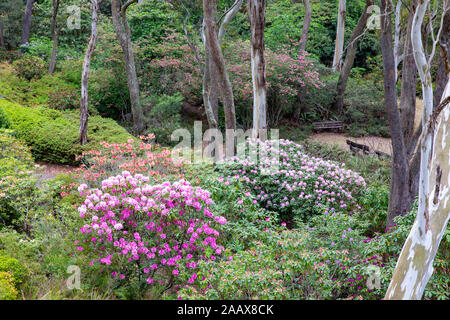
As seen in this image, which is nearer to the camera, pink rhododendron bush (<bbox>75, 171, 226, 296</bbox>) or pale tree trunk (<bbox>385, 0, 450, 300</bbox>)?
pale tree trunk (<bbox>385, 0, 450, 300</bbox>)

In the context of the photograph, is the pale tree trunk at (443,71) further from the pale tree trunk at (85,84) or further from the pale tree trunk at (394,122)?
the pale tree trunk at (85,84)

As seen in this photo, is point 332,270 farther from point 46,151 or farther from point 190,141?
point 190,141

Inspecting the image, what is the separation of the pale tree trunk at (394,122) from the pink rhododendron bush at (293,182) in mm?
1027

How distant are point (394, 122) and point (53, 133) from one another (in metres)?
7.57

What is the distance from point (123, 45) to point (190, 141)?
11.4ft

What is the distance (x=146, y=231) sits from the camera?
3.86m

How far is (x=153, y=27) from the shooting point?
47.7 feet

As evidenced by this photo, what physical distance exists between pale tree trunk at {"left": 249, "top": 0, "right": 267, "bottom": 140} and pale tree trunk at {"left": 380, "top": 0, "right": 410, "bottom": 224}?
3.02 m

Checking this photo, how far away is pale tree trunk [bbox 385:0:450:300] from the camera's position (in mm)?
2848

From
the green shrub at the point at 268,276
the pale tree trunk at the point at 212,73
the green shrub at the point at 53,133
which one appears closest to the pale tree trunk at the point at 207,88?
the pale tree trunk at the point at 212,73

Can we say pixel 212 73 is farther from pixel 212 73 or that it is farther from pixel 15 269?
pixel 15 269

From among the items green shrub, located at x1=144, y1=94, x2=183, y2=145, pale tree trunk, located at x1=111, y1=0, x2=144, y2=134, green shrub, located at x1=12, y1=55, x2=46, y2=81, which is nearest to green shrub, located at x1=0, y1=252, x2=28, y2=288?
green shrub, located at x1=144, y1=94, x2=183, y2=145

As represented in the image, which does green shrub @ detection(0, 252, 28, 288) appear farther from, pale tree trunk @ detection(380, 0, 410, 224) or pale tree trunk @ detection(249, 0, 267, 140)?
pale tree trunk @ detection(249, 0, 267, 140)

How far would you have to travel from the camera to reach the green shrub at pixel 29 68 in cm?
1277
